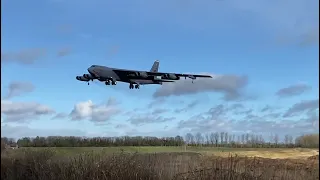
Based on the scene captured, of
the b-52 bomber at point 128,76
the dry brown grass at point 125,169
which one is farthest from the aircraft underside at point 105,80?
the dry brown grass at point 125,169

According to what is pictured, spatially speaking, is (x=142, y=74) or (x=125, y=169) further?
(x=142, y=74)

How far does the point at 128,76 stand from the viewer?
12.0 meters

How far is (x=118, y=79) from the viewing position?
37.3ft

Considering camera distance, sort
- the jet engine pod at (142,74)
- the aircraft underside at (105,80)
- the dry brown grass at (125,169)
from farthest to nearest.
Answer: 1. the jet engine pod at (142,74)
2. the dry brown grass at (125,169)
3. the aircraft underside at (105,80)

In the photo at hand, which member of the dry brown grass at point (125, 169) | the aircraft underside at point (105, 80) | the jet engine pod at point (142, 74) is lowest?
the dry brown grass at point (125, 169)

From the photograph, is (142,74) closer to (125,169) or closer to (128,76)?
(128,76)

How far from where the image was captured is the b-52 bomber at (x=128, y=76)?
1020 cm

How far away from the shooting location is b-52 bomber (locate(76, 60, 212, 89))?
10.2 m

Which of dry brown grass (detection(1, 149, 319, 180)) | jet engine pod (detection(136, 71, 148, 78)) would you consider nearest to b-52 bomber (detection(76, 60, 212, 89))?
jet engine pod (detection(136, 71, 148, 78))

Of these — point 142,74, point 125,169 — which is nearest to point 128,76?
point 142,74

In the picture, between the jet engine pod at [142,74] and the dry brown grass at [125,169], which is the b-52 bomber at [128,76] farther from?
the dry brown grass at [125,169]

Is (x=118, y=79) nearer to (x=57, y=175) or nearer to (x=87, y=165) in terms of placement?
(x=87, y=165)

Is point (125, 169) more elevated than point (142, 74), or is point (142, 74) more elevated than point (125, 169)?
point (142, 74)

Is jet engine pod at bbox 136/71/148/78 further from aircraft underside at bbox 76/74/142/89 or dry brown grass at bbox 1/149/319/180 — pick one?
dry brown grass at bbox 1/149/319/180
